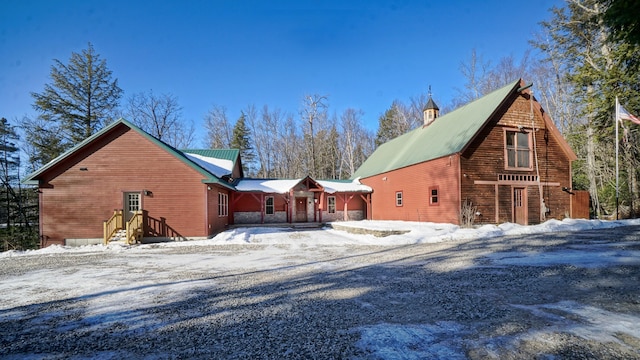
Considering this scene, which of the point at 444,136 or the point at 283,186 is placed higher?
the point at 444,136

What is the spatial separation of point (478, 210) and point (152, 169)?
52.6 ft

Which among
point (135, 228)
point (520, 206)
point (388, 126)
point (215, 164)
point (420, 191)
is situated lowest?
point (135, 228)

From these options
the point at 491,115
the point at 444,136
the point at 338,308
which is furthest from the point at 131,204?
the point at 491,115

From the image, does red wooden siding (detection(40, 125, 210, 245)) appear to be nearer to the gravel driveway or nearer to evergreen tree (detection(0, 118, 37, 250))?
the gravel driveway

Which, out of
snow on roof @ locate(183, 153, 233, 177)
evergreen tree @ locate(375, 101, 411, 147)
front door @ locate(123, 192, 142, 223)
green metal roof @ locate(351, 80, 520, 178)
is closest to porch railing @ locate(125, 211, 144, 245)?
front door @ locate(123, 192, 142, 223)

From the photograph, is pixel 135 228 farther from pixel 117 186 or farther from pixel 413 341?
pixel 413 341

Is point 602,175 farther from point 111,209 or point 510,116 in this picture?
point 111,209

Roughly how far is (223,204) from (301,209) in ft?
22.9

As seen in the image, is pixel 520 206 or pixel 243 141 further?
pixel 243 141

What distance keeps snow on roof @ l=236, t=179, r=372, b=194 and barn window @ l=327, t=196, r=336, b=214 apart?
99cm

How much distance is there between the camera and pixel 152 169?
15125mm

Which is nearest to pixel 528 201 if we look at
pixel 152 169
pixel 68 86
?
pixel 152 169

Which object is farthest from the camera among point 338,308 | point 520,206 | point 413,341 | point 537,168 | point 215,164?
point 215,164

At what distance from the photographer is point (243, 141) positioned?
1626 inches
